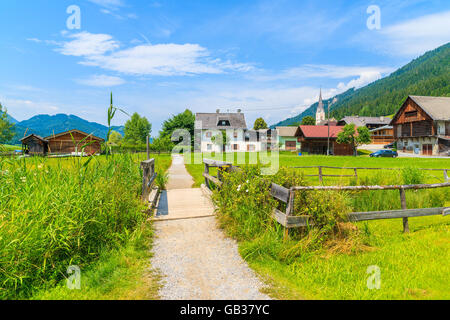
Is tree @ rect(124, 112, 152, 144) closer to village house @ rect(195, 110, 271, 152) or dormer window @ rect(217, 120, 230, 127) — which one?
village house @ rect(195, 110, 271, 152)

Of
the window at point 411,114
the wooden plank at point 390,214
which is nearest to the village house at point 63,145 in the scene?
the wooden plank at point 390,214

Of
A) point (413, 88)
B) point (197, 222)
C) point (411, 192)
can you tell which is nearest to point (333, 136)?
point (411, 192)

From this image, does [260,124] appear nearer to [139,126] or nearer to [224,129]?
[224,129]

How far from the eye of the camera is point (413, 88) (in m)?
141

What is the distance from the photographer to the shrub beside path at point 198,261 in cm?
305

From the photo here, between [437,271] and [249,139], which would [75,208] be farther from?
[249,139]

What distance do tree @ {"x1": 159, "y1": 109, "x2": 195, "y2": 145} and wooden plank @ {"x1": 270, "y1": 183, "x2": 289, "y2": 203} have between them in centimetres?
5321

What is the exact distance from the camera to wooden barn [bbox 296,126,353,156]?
5219cm

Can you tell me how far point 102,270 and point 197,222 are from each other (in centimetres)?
264

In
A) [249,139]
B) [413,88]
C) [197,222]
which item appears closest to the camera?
[197,222]

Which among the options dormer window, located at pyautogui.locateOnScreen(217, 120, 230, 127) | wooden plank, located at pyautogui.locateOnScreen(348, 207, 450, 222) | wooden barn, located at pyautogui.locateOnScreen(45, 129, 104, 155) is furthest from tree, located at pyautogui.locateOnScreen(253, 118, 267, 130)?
wooden plank, located at pyautogui.locateOnScreen(348, 207, 450, 222)

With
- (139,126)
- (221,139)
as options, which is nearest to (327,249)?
(221,139)

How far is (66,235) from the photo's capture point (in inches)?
137

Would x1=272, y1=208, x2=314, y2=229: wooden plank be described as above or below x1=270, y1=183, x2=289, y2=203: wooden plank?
below
